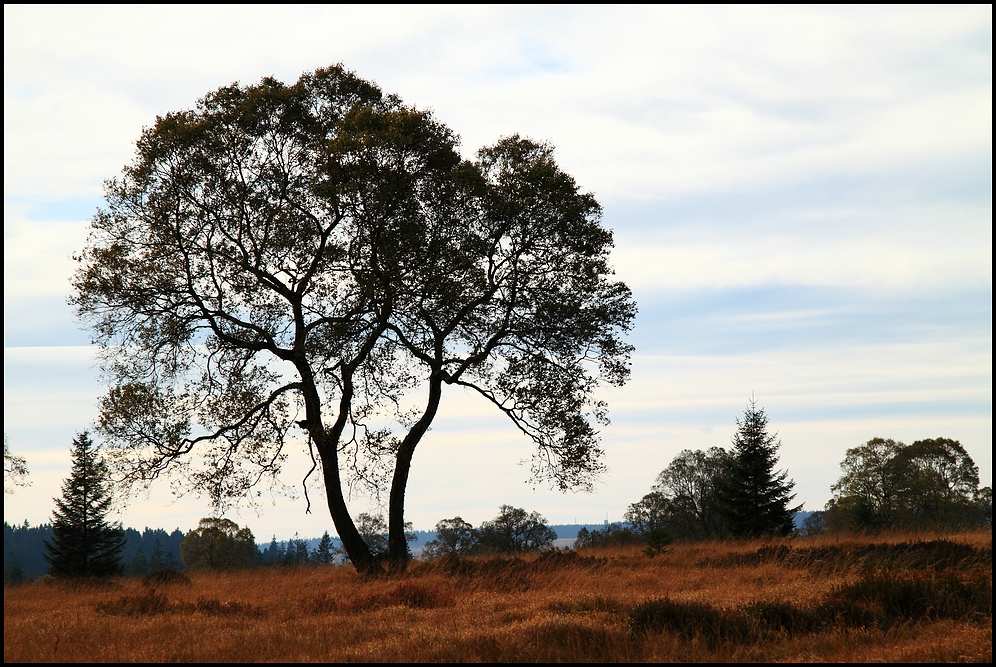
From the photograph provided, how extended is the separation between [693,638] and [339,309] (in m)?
13.4

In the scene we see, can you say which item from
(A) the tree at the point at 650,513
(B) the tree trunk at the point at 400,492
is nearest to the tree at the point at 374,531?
(B) the tree trunk at the point at 400,492

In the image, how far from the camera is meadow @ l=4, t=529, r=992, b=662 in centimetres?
1103

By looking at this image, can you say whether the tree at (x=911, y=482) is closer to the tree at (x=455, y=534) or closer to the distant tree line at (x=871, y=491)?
the distant tree line at (x=871, y=491)

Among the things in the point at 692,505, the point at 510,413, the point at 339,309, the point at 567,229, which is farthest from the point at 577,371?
the point at 692,505

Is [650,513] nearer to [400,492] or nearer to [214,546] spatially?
[214,546]

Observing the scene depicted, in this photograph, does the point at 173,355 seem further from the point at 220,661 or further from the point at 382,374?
the point at 220,661

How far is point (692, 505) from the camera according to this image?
64.5m

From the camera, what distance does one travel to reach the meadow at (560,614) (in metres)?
11.0

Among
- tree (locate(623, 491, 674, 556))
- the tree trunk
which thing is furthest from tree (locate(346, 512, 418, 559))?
tree (locate(623, 491, 674, 556))

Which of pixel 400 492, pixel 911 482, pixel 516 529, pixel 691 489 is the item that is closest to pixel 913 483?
pixel 911 482

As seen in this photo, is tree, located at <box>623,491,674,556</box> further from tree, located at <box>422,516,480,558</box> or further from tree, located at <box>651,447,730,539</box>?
tree, located at <box>422,516,480,558</box>

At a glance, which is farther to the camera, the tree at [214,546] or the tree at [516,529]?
the tree at [516,529]

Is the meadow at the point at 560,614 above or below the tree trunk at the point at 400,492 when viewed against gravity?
below

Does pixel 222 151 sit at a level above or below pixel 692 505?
above
